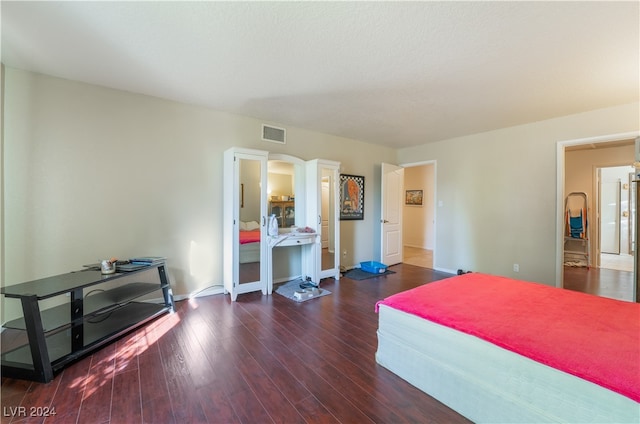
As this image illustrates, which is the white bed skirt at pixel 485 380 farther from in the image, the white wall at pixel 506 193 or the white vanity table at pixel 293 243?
the white wall at pixel 506 193

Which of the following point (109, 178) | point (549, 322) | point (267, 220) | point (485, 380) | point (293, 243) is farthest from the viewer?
point (293, 243)

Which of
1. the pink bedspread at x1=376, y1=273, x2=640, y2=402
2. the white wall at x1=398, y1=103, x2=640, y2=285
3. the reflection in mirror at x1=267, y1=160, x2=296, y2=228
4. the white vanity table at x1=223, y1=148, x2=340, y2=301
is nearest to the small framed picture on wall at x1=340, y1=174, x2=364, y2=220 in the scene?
the white vanity table at x1=223, y1=148, x2=340, y2=301

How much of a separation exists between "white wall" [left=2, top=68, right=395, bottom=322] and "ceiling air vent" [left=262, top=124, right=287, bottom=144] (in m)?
0.10

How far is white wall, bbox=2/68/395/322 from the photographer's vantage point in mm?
2420

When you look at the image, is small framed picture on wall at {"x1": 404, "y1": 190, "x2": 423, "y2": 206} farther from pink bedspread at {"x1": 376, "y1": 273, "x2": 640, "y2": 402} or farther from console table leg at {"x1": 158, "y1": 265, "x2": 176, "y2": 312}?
console table leg at {"x1": 158, "y1": 265, "x2": 176, "y2": 312}

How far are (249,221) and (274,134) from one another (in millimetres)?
1470

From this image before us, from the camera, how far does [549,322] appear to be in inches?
59.4

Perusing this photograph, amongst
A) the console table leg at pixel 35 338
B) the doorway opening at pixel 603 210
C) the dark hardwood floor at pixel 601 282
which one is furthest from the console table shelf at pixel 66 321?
the dark hardwood floor at pixel 601 282

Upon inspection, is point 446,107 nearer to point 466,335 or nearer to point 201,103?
point 466,335

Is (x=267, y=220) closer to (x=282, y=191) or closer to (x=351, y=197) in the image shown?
(x=282, y=191)

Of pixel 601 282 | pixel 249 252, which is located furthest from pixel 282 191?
pixel 601 282

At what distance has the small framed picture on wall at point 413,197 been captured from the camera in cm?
746

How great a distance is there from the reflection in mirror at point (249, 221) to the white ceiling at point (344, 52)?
2.85 feet

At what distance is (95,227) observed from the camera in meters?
2.74
